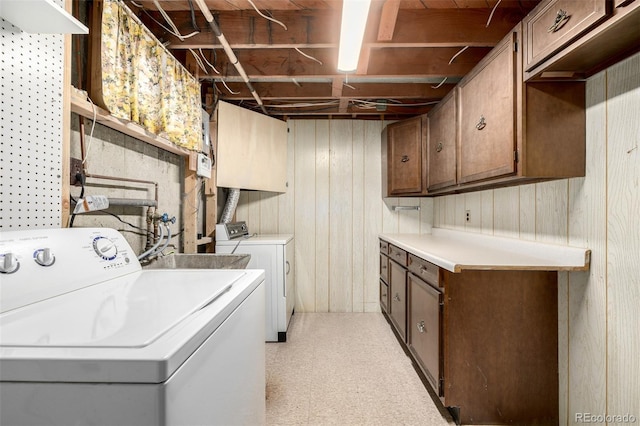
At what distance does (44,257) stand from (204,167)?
167 cm

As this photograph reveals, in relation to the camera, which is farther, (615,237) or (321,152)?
(321,152)

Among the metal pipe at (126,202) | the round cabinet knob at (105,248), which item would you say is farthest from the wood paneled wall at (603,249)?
the metal pipe at (126,202)

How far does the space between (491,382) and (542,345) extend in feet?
1.11

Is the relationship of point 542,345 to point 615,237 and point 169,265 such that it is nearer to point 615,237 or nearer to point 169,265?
point 615,237

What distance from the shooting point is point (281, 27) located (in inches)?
74.5

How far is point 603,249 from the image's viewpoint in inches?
53.9

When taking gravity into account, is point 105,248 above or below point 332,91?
below

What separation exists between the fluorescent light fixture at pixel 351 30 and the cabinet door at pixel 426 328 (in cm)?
141

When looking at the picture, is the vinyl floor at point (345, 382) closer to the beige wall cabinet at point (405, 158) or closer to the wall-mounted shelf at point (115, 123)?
the beige wall cabinet at point (405, 158)

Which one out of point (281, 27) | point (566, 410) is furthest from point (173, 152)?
point (566, 410)

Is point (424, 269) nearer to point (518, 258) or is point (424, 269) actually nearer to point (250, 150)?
point (518, 258)

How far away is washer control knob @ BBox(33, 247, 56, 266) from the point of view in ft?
2.76

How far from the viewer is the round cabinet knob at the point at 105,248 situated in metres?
1.05

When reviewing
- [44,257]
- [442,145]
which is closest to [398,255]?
[442,145]
